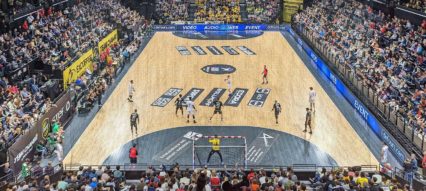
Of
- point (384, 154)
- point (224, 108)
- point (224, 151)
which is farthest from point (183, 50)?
point (384, 154)

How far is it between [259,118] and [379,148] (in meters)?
6.34

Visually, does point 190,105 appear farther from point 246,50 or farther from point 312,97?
point 246,50

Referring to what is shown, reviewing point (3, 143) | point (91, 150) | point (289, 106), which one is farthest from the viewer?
point (289, 106)

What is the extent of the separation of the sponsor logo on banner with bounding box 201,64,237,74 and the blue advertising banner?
6.38 m

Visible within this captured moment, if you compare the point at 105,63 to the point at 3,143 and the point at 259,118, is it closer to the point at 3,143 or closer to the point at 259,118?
the point at 259,118

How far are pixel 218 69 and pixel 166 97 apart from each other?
7.96m

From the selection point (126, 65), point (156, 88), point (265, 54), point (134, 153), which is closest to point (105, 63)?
point (126, 65)

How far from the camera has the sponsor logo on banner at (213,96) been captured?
91.6 feet

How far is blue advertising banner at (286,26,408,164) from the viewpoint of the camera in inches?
803

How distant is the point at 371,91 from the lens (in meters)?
24.8

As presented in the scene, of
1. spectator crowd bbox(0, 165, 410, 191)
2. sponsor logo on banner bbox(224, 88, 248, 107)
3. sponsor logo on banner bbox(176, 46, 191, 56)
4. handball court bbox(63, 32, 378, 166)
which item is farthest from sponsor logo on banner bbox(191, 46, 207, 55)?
spectator crowd bbox(0, 165, 410, 191)

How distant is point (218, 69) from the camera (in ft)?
119

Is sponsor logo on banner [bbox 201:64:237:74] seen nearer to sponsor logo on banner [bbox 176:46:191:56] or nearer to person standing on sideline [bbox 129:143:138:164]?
sponsor logo on banner [bbox 176:46:191:56]

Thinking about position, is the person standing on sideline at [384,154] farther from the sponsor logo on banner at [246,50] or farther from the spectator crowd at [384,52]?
the sponsor logo on banner at [246,50]
